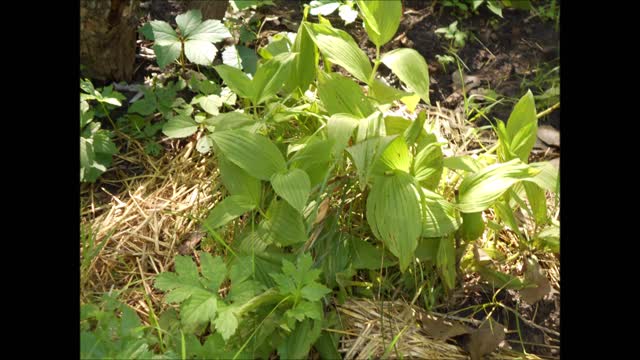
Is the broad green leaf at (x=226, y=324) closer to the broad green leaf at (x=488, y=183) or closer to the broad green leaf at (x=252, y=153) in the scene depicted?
the broad green leaf at (x=252, y=153)

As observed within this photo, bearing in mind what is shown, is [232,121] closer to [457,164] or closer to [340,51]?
[340,51]

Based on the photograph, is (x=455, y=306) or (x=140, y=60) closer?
(x=455, y=306)

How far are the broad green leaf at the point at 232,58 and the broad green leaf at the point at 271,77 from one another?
326mm

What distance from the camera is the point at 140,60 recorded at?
227 cm

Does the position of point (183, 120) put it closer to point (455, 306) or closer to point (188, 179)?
point (188, 179)

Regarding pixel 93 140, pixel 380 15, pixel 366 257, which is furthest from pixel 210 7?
pixel 366 257

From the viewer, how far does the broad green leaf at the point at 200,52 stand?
1960mm

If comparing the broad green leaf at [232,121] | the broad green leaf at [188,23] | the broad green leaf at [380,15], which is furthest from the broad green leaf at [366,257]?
the broad green leaf at [188,23]

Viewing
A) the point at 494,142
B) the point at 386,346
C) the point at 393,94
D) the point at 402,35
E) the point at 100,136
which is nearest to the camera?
the point at 386,346

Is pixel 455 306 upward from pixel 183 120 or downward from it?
downward

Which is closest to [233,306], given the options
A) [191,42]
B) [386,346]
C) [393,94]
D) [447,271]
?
[386,346]

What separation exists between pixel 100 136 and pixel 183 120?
241 mm

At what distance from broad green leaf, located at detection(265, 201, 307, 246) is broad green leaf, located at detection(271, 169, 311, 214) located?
0.08 meters

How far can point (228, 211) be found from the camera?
5.32 ft
